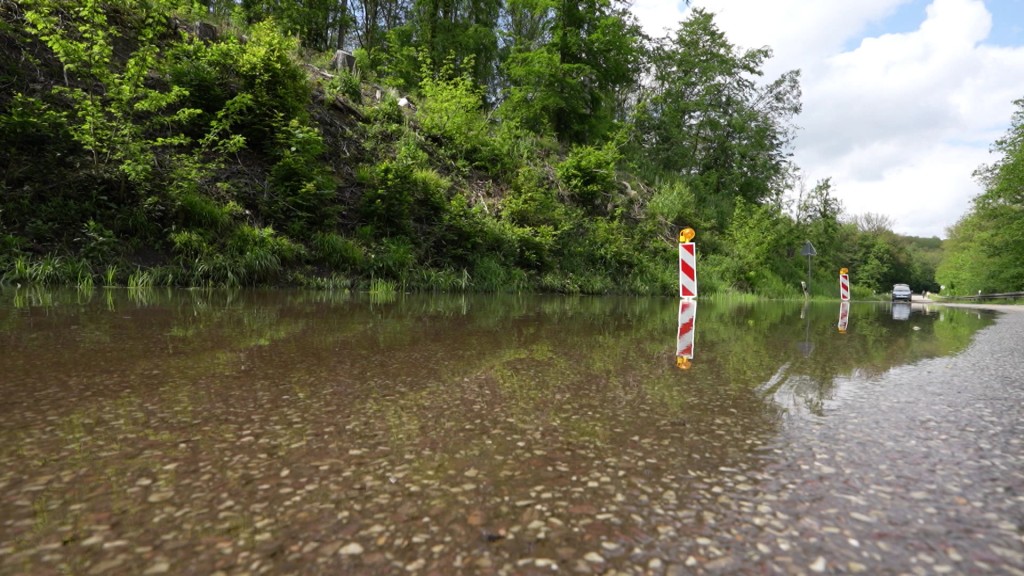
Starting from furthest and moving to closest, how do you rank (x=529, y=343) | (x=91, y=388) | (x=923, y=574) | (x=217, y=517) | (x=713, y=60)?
1. (x=713, y=60)
2. (x=529, y=343)
3. (x=91, y=388)
4. (x=217, y=517)
5. (x=923, y=574)

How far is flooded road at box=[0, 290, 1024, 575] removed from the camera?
1.09 meters

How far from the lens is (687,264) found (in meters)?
10.4

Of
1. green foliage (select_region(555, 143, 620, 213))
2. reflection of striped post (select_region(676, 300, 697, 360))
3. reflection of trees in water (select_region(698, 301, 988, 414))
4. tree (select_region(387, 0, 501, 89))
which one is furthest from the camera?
tree (select_region(387, 0, 501, 89))

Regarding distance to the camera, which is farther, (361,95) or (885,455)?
(361,95)

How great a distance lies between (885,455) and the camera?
1.70 meters

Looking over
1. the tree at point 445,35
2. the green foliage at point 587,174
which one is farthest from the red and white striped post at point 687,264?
the tree at point 445,35

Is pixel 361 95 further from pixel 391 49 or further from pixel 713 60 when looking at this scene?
pixel 713 60

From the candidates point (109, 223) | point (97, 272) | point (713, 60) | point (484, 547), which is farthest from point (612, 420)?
point (713, 60)

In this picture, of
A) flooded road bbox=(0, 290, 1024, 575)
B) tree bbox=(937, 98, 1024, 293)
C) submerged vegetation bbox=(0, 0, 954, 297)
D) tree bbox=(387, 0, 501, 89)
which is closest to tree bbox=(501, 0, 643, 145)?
submerged vegetation bbox=(0, 0, 954, 297)

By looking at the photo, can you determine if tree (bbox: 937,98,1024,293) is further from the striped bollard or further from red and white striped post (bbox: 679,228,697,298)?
the striped bollard

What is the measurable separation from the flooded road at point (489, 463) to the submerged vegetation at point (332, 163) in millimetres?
5669

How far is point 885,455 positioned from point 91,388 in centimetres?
298

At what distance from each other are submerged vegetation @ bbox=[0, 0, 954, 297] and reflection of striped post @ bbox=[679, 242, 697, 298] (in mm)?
3071

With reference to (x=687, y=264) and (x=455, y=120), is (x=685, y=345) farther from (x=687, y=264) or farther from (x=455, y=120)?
(x=455, y=120)
